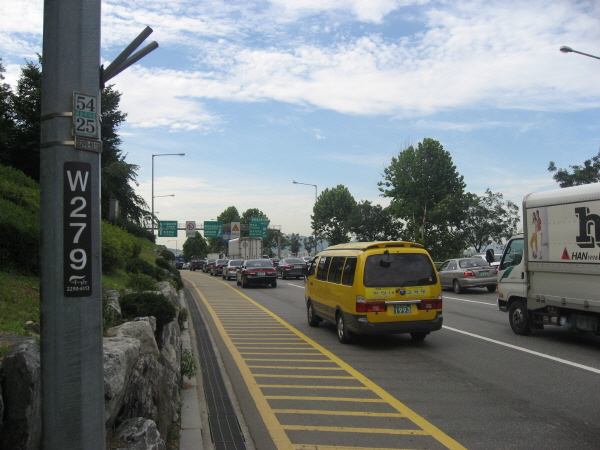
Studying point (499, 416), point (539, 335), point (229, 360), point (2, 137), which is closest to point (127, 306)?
point (229, 360)

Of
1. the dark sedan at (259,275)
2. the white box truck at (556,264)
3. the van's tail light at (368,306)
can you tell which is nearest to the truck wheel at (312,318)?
the van's tail light at (368,306)

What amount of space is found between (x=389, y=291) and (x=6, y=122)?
24355mm

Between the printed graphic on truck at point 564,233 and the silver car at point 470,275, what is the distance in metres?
11.8

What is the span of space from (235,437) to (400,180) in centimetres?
5804

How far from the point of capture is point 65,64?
290 cm

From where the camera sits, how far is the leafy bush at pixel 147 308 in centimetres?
830

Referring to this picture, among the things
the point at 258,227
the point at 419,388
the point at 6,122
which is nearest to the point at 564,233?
the point at 419,388

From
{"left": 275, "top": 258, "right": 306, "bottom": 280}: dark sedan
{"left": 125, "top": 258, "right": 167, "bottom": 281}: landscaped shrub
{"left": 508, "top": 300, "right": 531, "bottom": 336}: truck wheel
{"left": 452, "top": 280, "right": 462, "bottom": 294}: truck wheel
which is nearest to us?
{"left": 508, "top": 300, "right": 531, "bottom": 336}: truck wheel

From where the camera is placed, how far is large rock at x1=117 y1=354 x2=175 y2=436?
468 cm

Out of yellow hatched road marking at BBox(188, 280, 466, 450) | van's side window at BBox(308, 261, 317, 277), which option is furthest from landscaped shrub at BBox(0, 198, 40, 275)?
van's side window at BBox(308, 261, 317, 277)

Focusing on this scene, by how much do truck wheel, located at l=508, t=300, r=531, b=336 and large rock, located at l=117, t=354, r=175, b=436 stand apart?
8312 mm

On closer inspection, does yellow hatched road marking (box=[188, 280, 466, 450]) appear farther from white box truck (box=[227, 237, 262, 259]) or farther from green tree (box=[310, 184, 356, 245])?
green tree (box=[310, 184, 356, 245])

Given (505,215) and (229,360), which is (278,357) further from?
(505,215)

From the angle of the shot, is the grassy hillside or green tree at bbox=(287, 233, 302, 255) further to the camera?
green tree at bbox=(287, 233, 302, 255)
